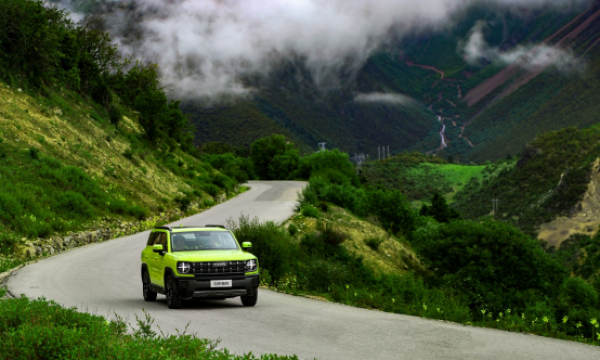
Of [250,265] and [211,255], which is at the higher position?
[211,255]

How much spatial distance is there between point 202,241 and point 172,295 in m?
1.64

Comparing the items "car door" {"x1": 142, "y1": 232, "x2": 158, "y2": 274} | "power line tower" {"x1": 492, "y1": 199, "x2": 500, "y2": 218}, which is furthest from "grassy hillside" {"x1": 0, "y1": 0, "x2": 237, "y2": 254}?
"power line tower" {"x1": 492, "y1": 199, "x2": 500, "y2": 218}

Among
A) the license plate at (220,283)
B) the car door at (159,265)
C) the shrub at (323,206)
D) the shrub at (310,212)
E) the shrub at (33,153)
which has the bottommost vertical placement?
the license plate at (220,283)

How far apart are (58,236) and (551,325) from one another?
19.8 m

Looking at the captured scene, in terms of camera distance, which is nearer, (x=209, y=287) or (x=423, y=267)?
(x=209, y=287)

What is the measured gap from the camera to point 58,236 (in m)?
24.7

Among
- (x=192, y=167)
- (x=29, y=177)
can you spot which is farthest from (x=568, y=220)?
(x=29, y=177)

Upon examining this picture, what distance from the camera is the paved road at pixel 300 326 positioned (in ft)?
27.9

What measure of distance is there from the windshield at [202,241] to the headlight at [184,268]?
3.19ft

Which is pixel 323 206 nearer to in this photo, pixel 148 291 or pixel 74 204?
pixel 74 204

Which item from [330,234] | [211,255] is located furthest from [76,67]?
[211,255]

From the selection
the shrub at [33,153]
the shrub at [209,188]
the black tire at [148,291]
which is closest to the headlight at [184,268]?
the black tire at [148,291]

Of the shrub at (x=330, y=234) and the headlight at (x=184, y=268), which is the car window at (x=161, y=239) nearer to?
the headlight at (x=184, y=268)

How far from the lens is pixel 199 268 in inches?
489
